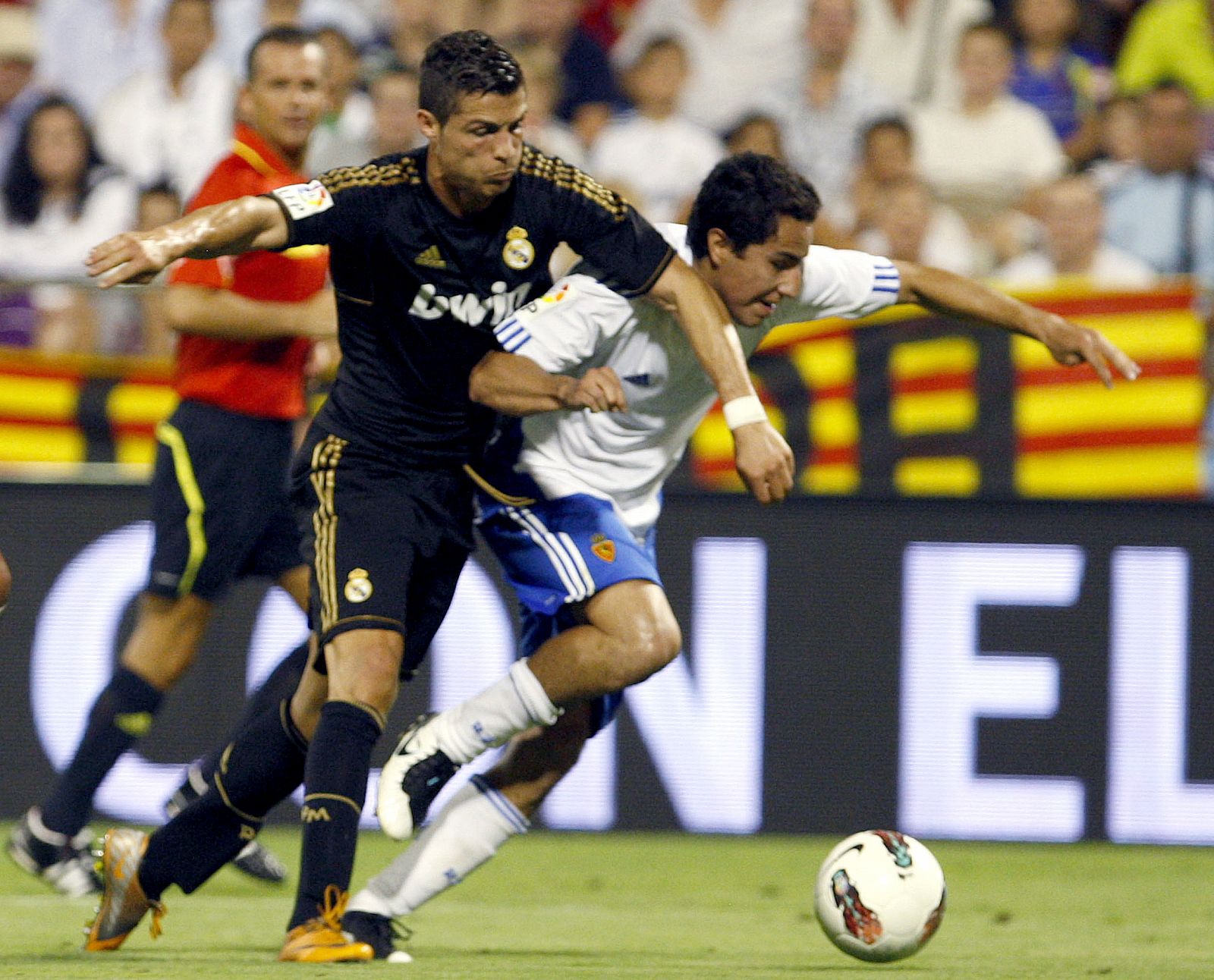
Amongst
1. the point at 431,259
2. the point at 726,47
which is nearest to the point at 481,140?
the point at 431,259

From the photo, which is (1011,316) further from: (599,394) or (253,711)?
(253,711)

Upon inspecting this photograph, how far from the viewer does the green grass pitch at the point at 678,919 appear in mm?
4031

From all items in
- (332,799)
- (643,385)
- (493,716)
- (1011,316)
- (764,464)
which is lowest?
(332,799)

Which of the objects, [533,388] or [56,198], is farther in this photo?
[56,198]

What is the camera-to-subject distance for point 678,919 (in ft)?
16.9

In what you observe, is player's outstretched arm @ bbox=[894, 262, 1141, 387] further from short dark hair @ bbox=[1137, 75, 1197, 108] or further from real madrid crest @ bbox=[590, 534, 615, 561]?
short dark hair @ bbox=[1137, 75, 1197, 108]

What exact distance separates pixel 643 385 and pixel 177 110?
570 cm

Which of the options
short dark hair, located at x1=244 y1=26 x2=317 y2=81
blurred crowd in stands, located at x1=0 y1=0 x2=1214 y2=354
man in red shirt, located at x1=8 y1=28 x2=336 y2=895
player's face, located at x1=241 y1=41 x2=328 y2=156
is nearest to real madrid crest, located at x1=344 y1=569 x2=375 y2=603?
man in red shirt, located at x1=8 y1=28 x2=336 y2=895

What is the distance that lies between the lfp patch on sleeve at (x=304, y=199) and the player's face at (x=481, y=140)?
0.81 feet

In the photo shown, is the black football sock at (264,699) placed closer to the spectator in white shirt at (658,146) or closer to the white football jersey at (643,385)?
the white football jersey at (643,385)

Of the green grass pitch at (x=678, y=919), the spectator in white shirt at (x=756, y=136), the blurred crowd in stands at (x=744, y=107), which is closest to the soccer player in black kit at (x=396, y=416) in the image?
the green grass pitch at (x=678, y=919)

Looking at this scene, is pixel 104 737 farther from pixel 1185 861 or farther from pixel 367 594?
pixel 1185 861

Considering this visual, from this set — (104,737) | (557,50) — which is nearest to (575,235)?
(104,737)

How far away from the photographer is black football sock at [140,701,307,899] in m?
4.09
